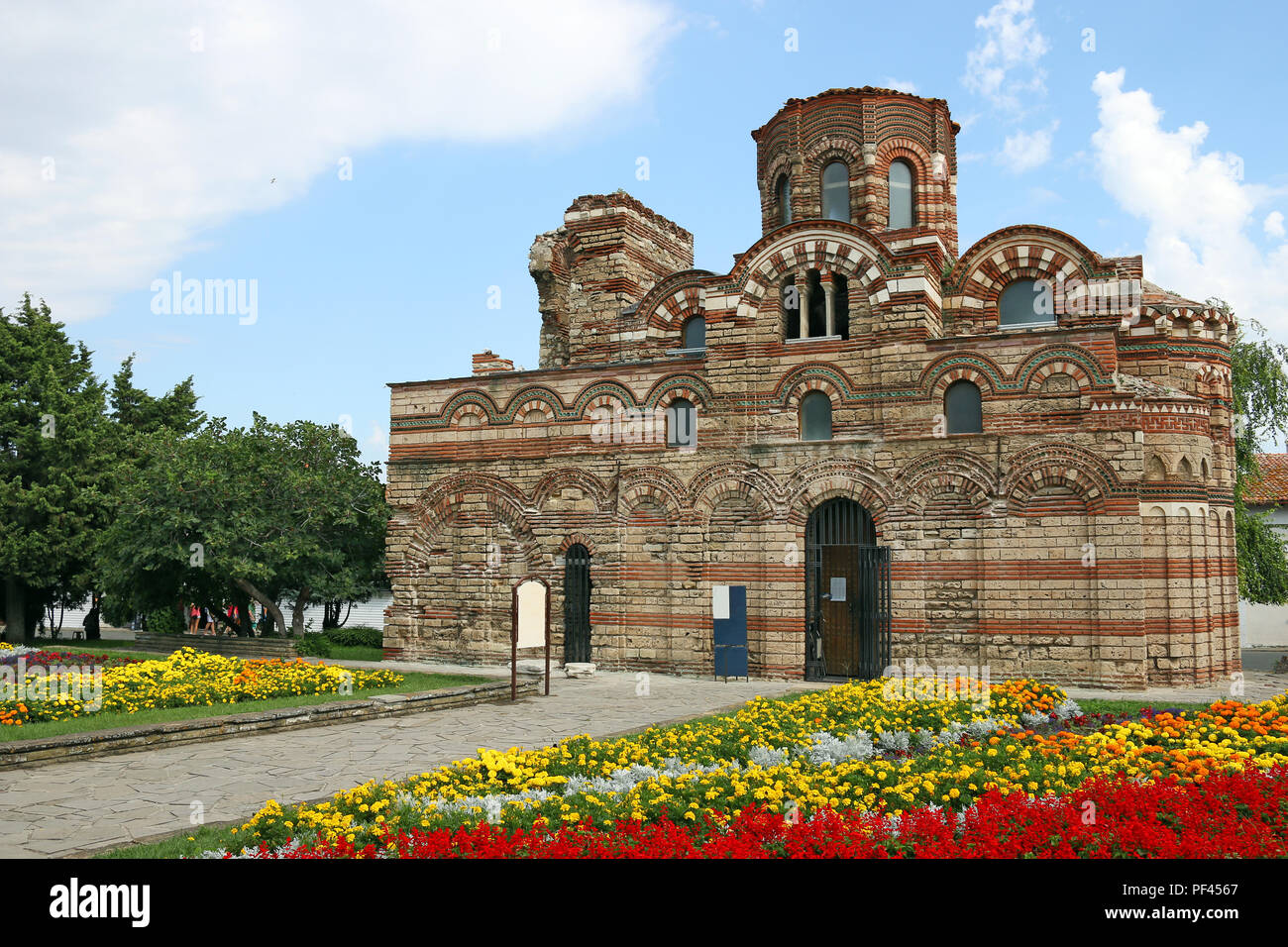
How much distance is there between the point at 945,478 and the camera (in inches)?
707

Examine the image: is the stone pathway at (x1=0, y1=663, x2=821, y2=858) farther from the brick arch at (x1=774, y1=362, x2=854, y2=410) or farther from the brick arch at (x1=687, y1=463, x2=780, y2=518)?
the brick arch at (x1=774, y1=362, x2=854, y2=410)

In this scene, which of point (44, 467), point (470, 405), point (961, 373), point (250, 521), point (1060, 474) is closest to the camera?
point (1060, 474)

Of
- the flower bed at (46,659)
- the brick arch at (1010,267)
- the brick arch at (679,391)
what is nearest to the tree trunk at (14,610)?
the flower bed at (46,659)

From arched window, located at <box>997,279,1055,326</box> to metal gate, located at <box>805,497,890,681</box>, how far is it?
527 centimetres

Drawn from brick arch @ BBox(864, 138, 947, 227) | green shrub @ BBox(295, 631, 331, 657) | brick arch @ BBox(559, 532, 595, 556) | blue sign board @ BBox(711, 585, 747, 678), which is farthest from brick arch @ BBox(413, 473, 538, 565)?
brick arch @ BBox(864, 138, 947, 227)

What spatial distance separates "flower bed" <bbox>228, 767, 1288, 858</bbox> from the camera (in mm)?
6039

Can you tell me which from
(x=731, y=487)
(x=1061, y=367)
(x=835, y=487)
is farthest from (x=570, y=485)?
(x=1061, y=367)

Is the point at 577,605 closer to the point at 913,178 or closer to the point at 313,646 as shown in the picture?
the point at 313,646

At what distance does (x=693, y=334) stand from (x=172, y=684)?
12.8m

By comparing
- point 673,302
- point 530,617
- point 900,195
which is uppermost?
point 900,195

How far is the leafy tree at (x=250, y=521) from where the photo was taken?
73.5 ft
